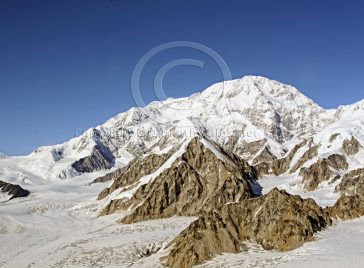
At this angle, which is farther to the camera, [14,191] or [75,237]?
[14,191]

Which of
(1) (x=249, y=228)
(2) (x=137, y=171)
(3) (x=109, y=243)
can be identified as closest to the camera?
(1) (x=249, y=228)

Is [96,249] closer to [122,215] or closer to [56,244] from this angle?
[56,244]

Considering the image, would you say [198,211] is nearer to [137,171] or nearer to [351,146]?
[137,171]

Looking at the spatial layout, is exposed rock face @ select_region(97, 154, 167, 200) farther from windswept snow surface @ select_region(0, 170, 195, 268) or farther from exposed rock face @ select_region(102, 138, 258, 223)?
exposed rock face @ select_region(102, 138, 258, 223)

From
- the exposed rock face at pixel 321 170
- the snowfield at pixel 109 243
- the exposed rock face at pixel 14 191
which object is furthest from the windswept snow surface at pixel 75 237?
the exposed rock face at pixel 321 170

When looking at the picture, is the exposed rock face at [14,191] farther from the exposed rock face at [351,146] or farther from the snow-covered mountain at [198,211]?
the exposed rock face at [351,146]

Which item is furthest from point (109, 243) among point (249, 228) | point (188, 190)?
point (188, 190)
